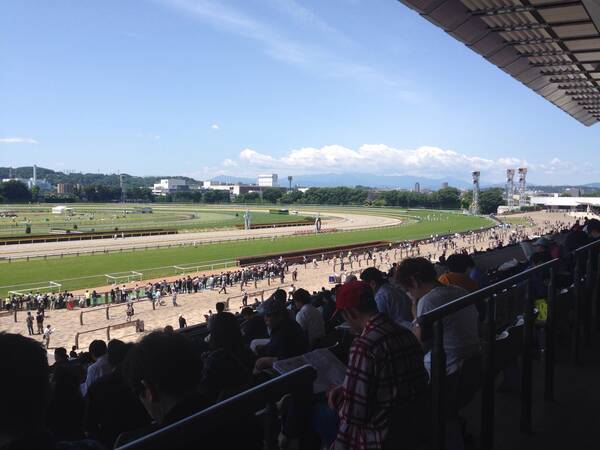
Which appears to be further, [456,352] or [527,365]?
[527,365]

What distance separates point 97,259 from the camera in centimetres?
3716

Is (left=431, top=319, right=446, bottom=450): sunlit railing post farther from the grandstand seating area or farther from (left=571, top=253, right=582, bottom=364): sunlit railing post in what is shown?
(left=571, top=253, right=582, bottom=364): sunlit railing post

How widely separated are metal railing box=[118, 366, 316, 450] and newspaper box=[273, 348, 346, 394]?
1255mm

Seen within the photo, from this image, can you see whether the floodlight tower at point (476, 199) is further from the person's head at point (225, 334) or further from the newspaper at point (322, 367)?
the newspaper at point (322, 367)

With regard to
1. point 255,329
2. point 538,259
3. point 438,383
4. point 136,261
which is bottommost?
point 136,261

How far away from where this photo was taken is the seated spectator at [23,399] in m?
1.41

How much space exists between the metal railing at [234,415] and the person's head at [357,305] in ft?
2.65

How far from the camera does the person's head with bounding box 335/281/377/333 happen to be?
2541 millimetres

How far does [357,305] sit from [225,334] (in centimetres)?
171

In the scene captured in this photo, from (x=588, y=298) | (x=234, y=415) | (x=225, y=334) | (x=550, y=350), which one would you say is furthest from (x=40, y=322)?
(x=234, y=415)

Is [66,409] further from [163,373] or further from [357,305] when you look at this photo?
[357,305]

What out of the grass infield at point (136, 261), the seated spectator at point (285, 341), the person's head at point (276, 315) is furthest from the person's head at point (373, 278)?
the grass infield at point (136, 261)

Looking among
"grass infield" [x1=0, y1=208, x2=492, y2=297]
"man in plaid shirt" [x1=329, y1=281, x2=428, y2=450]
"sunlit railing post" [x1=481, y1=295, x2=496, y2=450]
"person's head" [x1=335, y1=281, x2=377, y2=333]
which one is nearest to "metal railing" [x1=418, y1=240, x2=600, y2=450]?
"sunlit railing post" [x1=481, y1=295, x2=496, y2=450]

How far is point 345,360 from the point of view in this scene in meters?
4.31
